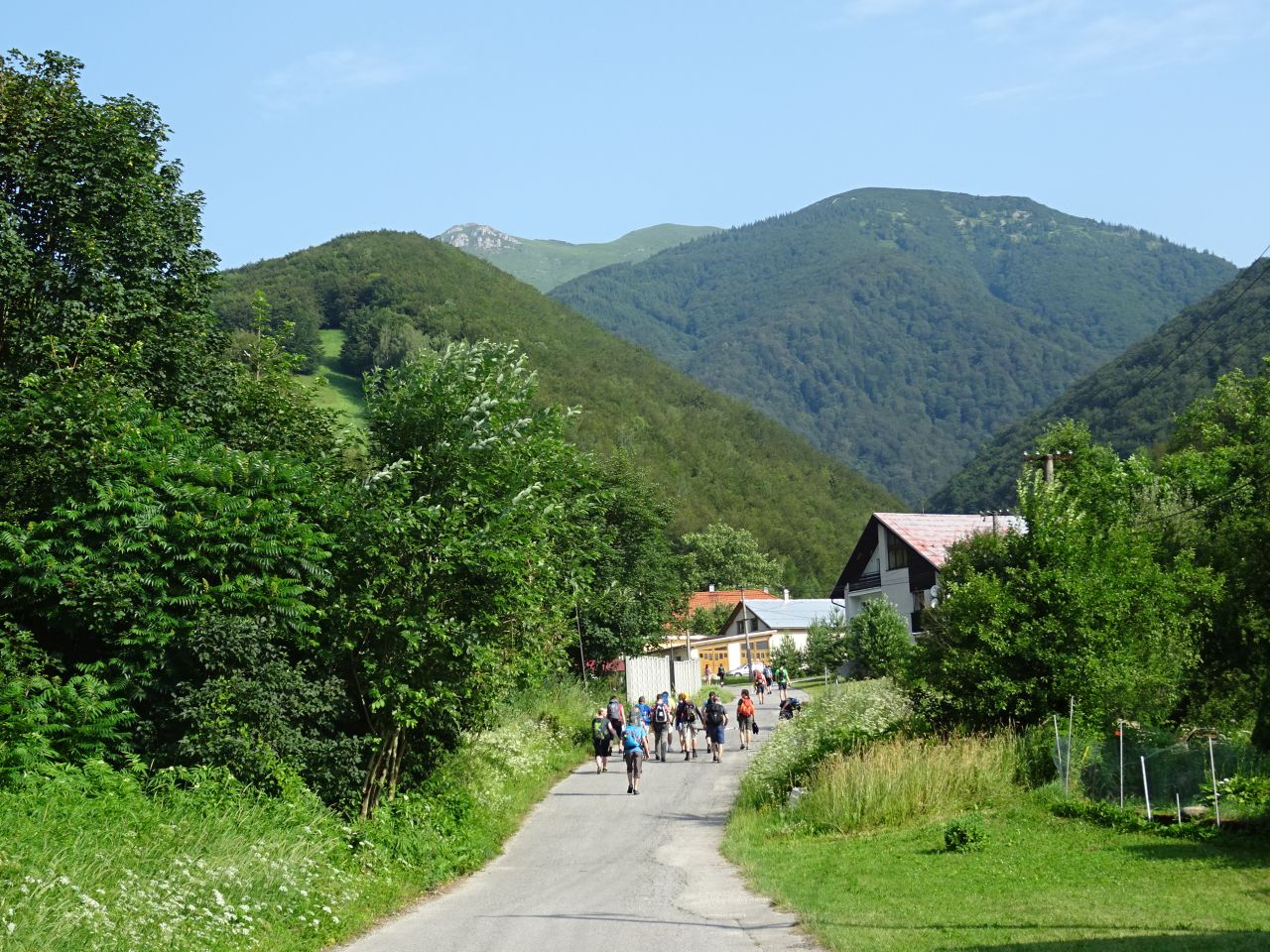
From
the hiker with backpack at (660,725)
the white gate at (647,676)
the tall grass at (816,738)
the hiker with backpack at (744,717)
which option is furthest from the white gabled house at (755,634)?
the tall grass at (816,738)

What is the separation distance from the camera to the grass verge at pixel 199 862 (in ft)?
30.8

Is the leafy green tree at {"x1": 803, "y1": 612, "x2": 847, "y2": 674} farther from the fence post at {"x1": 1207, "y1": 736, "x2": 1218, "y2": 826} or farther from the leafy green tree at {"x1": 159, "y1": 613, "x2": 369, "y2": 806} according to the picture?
the leafy green tree at {"x1": 159, "y1": 613, "x2": 369, "y2": 806}

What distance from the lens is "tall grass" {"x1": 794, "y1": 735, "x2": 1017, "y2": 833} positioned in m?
17.6

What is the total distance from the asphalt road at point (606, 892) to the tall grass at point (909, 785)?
1.81 m

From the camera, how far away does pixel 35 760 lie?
1273 centimetres

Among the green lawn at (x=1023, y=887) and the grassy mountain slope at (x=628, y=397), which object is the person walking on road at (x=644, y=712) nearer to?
the green lawn at (x=1023, y=887)

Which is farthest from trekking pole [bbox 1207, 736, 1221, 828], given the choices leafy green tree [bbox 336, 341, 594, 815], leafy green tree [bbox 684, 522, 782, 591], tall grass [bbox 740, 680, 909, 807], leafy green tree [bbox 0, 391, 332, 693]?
leafy green tree [bbox 684, 522, 782, 591]

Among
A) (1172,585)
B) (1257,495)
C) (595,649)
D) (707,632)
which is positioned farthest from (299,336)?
(1172,585)

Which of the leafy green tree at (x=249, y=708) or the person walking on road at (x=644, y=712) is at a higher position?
the leafy green tree at (x=249, y=708)

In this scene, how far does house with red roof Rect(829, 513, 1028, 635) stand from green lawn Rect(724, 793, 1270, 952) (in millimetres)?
40673

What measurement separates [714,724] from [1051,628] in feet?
34.8

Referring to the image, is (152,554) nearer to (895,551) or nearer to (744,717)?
(744,717)

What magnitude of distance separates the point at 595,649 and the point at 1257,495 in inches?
817

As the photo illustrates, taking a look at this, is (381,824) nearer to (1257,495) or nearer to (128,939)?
(128,939)
